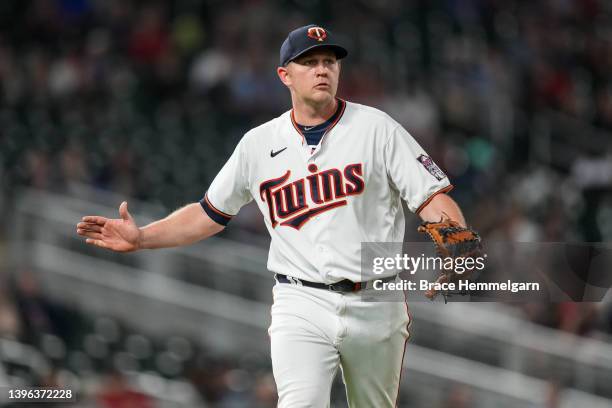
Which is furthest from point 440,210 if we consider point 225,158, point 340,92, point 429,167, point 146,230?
point 340,92

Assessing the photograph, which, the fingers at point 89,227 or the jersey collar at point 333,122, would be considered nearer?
the jersey collar at point 333,122

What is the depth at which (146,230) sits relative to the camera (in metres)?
4.86

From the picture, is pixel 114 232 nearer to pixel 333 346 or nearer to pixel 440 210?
pixel 333 346

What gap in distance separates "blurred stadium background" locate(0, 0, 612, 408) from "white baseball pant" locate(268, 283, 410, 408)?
3.71m

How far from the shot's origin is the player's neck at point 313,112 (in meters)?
4.66

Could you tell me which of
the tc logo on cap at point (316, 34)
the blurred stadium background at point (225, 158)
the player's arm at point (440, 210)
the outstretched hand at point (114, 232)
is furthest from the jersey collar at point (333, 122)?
the blurred stadium background at point (225, 158)

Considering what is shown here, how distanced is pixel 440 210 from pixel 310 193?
530 mm

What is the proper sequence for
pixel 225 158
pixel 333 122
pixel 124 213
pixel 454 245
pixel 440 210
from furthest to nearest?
pixel 225 158 → pixel 124 213 → pixel 333 122 → pixel 440 210 → pixel 454 245

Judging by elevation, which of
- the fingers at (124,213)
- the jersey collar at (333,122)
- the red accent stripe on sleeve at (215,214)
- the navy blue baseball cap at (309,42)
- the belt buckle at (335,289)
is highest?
the navy blue baseball cap at (309,42)

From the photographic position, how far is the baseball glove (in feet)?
13.7

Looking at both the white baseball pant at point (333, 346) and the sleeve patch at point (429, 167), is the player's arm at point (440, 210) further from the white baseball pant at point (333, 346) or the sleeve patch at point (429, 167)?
the white baseball pant at point (333, 346)

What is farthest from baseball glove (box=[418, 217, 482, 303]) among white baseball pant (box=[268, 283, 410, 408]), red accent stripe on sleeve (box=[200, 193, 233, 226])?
red accent stripe on sleeve (box=[200, 193, 233, 226])

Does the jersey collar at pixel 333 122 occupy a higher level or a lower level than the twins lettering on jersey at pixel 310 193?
higher

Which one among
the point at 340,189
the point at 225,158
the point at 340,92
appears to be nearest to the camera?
the point at 340,189
